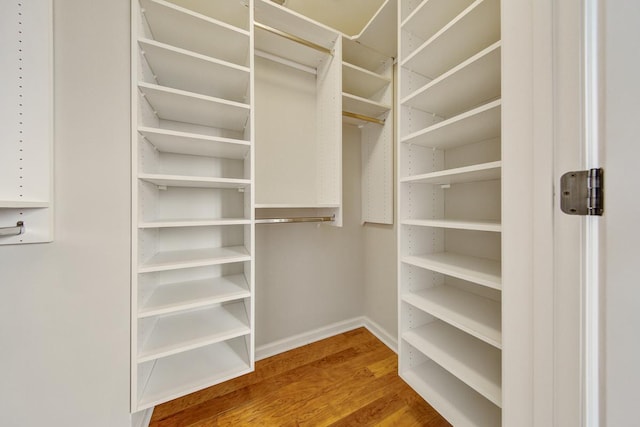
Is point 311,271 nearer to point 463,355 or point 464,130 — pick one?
point 463,355

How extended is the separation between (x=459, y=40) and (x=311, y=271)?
170 centimetres

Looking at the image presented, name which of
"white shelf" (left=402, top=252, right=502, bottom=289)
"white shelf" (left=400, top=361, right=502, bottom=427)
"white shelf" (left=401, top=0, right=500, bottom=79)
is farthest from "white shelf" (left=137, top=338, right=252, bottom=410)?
"white shelf" (left=401, top=0, right=500, bottom=79)

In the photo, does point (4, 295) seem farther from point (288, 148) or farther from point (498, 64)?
point (498, 64)

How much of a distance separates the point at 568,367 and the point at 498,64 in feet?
3.13

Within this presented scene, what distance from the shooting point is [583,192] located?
1.46 ft

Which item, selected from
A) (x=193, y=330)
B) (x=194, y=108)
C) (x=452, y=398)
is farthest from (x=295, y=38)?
(x=452, y=398)

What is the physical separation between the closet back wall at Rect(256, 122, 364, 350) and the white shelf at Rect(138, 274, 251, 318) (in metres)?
0.37

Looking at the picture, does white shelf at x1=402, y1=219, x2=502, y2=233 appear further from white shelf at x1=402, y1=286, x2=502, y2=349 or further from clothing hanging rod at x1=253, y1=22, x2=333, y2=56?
clothing hanging rod at x1=253, y1=22, x2=333, y2=56

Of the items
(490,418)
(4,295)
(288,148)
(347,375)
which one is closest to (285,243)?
(288,148)

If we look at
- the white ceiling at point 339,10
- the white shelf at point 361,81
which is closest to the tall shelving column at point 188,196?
the white ceiling at point 339,10

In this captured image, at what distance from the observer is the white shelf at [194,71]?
0.95 metres

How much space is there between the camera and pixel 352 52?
1664 millimetres

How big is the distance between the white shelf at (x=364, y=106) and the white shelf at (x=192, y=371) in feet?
5.86

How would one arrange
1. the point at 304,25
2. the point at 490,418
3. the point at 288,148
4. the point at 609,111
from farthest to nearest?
the point at 288,148
the point at 304,25
the point at 490,418
the point at 609,111
